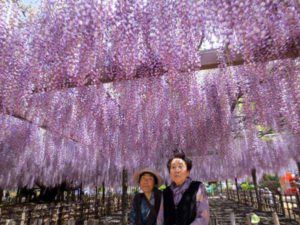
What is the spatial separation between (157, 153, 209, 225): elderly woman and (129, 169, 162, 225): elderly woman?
108 mm

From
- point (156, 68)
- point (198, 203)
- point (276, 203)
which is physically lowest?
point (276, 203)

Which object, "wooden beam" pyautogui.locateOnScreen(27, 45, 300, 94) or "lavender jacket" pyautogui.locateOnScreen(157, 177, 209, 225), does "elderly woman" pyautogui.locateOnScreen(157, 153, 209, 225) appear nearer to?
"lavender jacket" pyautogui.locateOnScreen(157, 177, 209, 225)

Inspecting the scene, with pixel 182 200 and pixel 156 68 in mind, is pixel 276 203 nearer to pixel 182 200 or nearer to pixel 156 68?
pixel 156 68

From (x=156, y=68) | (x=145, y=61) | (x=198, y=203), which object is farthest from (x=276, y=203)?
(x=198, y=203)

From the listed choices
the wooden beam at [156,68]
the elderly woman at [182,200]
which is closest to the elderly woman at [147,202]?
the elderly woman at [182,200]

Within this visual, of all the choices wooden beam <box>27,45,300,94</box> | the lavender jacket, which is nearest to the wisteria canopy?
wooden beam <box>27,45,300,94</box>

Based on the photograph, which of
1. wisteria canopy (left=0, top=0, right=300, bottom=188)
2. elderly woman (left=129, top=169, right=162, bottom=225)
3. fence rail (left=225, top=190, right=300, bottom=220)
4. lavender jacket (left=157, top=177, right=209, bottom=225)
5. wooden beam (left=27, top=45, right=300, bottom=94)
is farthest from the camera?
fence rail (left=225, top=190, right=300, bottom=220)

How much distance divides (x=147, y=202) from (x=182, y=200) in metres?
0.44

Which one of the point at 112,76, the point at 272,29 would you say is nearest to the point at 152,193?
the point at 112,76

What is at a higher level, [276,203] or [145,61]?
[145,61]

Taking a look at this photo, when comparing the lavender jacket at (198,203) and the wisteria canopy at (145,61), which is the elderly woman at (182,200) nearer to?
the lavender jacket at (198,203)

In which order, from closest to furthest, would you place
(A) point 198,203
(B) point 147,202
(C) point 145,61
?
1. (A) point 198,203
2. (B) point 147,202
3. (C) point 145,61

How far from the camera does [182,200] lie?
2.19m

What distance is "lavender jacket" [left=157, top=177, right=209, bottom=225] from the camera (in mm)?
2064
